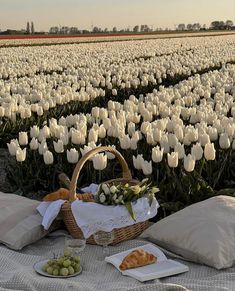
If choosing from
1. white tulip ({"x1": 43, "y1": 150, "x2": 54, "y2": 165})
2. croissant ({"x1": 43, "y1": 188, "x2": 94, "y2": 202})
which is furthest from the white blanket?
white tulip ({"x1": 43, "y1": 150, "x2": 54, "y2": 165})

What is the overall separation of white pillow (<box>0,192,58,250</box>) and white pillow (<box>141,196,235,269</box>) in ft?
2.96

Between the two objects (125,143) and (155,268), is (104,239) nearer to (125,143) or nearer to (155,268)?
(155,268)

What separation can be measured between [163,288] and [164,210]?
1.87 metres

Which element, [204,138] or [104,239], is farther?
[204,138]

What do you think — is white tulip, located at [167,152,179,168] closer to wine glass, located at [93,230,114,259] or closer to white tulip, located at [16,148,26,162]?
wine glass, located at [93,230,114,259]

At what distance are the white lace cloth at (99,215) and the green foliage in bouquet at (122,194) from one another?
0.04 metres

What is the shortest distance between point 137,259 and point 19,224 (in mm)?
1143

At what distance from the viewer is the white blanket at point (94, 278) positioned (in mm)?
3633

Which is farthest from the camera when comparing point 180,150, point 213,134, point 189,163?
point 213,134

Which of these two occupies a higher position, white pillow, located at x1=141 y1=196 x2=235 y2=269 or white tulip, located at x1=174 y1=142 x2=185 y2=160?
white tulip, located at x1=174 y1=142 x2=185 y2=160

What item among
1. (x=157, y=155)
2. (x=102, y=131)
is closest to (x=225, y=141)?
(x=157, y=155)

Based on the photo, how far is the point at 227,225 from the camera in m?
4.28

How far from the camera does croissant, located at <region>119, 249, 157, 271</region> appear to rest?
4031 millimetres

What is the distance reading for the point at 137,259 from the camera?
161 inches
